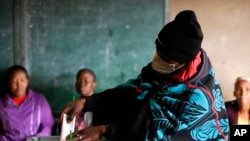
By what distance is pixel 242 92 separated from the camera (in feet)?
10.9

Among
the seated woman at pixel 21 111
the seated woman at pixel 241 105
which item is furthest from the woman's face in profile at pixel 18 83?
the seated woman at pixel 241 105

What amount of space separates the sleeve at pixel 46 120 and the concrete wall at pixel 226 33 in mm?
1311

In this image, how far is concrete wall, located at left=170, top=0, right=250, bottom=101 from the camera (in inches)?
140

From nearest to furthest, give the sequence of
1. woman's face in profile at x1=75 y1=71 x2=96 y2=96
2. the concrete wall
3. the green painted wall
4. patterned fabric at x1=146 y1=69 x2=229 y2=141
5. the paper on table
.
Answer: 1. patterned fabric at x1=146 y1=69 x2=229 y2=141
2. the paper on table
3. woman's face in profile at x1=75 y1=71 x2=96 y2=96
4. the green painted wall
5. the concrete wall

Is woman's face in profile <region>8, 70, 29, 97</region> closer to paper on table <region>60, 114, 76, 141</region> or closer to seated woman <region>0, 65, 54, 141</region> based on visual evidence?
seated woman <region>0, 65, 54, 141</region>

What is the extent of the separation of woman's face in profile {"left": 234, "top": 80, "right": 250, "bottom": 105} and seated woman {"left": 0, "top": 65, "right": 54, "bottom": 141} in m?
1.54

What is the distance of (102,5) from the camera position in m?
3.31

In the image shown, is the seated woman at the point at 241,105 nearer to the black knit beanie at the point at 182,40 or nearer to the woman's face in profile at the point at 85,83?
the woman's face in profile at the point at 85,83

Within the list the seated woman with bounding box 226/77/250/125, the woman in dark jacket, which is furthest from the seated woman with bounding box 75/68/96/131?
the woman in dark jacket

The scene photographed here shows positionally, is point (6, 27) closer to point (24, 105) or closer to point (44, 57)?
point (44, 57)

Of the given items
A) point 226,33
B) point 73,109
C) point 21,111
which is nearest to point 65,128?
point 73,109

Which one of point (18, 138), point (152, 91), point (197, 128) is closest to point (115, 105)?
point (152, 91)

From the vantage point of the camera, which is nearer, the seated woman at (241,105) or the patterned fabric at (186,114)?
the patterned fabric at (186,114)

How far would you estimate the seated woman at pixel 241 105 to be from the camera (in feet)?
10.8
